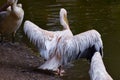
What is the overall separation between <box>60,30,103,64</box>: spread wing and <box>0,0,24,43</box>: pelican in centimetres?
176

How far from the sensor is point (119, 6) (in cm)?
1645

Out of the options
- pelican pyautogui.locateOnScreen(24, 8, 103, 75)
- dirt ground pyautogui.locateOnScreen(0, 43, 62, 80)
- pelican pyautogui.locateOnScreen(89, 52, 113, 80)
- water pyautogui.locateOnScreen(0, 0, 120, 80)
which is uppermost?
pelican pyautogui.locateOnScreen(89, 52, 113, 80)

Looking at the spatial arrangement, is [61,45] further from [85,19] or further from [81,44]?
[85,19]

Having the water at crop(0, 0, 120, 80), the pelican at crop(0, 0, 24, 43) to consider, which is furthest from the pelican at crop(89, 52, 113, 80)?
the pelican at crop(0, 0, 24, 43)

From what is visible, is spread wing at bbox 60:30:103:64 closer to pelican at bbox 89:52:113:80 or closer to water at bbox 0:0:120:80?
water at bbox 0:0:120:80

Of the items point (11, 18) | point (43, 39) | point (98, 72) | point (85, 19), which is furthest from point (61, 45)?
point (85, 19)

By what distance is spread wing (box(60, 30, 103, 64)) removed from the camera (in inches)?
336

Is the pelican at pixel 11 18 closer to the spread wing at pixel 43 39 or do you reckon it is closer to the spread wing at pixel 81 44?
the spread wing at pixel 43 39

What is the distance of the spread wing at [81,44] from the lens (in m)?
8.55

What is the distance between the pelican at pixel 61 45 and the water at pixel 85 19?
19.8 inches

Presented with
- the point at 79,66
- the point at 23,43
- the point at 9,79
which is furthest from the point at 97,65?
the point at 23,43

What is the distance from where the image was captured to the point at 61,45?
28.6ft

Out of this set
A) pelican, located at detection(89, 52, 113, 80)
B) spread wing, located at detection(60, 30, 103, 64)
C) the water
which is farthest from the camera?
the water

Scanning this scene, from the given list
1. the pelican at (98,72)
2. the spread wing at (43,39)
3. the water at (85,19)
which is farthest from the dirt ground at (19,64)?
the pelican at (98,72)
